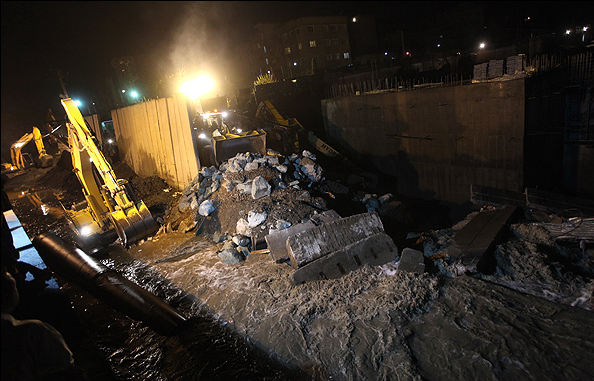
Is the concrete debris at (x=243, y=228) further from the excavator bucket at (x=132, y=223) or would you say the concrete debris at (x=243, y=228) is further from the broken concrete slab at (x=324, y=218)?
the excavator bucket at (x=132, y=223)

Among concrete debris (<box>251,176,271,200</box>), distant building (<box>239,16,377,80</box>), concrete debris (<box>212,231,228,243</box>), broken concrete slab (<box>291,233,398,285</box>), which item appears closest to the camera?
broken concrete slab (<box>291,233,398,285</box>)

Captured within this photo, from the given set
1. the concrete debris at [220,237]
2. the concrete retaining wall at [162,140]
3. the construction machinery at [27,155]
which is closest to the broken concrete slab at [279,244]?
the concrete debris at [220,237]

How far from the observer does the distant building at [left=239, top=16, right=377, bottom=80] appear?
29859 mm

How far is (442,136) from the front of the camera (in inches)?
351

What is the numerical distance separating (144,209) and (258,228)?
2927mm

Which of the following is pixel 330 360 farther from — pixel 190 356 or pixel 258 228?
pixel 258 228

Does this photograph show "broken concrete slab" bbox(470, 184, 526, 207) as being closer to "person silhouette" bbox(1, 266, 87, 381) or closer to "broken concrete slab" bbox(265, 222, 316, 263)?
"broken concrete slab" bbox(265, 222, 316, 263)

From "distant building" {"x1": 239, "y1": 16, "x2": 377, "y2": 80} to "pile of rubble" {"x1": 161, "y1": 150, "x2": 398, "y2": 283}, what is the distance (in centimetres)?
2134

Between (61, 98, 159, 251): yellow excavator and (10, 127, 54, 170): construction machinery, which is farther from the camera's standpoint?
(10, 127, 54, 170): construction machinery

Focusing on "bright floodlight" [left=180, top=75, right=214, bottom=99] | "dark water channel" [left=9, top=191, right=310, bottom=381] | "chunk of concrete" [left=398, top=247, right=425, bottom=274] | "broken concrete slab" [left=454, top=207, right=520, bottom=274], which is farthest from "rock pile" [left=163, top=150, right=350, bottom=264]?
"bright floodlight" [left=180, top=75, right=214, bottom=99]

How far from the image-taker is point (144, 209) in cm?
712

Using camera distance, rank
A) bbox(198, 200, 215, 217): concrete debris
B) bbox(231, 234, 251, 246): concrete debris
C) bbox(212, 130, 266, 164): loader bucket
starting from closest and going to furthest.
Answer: bbox(231, 234, 251, 246): concrete debris, bbox(198, 200, 215, 217): concrete debris, bbox(212, 130, 266, 164): loader bucket

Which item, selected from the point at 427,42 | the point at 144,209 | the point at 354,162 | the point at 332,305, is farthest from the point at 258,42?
the point at 332,305

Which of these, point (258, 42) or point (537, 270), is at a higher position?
point (258, 42)
